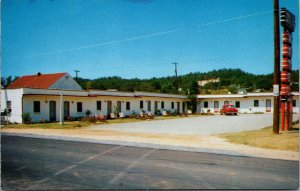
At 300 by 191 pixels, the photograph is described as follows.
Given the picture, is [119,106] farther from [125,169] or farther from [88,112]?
[125,169]

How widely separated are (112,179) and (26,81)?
35.7 metres

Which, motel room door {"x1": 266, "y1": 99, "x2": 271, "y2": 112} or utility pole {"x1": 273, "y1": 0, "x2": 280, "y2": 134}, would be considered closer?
utility pole {"x1": 273, "y1": 0, "x2": 280, "y2": 134}

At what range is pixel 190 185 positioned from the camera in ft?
22.8

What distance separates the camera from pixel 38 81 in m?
39.5

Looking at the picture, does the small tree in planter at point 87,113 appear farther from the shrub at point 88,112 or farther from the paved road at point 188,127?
the paved road at point 188,127

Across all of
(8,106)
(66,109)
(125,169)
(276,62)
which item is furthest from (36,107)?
(125,169)

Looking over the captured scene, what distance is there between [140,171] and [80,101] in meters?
25.1

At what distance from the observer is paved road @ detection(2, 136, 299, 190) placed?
702 centimetres

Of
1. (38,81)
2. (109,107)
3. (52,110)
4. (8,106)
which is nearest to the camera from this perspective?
(8,106)

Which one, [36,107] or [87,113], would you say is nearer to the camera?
[36,107]

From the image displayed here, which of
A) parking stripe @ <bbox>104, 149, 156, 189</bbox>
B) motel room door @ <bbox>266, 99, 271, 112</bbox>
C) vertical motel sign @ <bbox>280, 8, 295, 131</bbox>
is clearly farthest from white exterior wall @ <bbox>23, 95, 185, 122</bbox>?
vertical motel sign @ <bbox>280, 8, 295, 131</bbox>

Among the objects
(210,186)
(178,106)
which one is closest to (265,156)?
(210,186)

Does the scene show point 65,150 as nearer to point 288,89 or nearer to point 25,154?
point 25,154

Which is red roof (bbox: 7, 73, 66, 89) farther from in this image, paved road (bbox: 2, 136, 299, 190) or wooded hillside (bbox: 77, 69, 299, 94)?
paved road (bbox: 2, 136, 299, 190)
